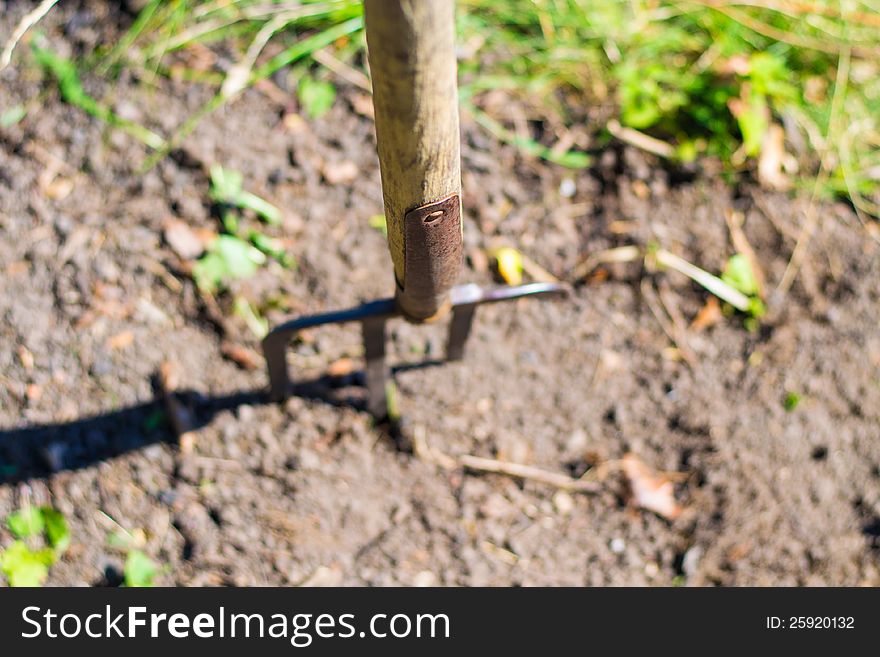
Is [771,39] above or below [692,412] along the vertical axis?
above

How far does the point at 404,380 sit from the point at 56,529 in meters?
0.84

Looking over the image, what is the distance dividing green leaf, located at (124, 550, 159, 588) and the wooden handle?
85 cm

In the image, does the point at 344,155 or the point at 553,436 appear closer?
the point at 553,436

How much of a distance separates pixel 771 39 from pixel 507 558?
1.75 metres

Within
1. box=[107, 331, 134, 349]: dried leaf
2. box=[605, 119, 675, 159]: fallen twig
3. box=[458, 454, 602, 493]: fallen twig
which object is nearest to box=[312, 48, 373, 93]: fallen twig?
box=[605, 119, 675, 159]: fallen twig

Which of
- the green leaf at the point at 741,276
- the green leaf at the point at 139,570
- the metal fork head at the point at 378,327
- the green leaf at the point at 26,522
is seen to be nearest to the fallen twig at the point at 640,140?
the green leaf at the point at 741,276

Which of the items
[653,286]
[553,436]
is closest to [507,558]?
[553,436]

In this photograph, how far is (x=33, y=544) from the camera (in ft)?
5.58

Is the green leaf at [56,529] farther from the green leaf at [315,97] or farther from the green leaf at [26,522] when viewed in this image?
the green leaf at [315,97]

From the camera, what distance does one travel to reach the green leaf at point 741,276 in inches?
81.4

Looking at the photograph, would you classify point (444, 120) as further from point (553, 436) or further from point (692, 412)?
point (692, 412)

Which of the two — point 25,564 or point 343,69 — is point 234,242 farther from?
point 25,564

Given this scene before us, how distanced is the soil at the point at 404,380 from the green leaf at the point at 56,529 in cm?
4

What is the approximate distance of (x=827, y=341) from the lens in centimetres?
204
